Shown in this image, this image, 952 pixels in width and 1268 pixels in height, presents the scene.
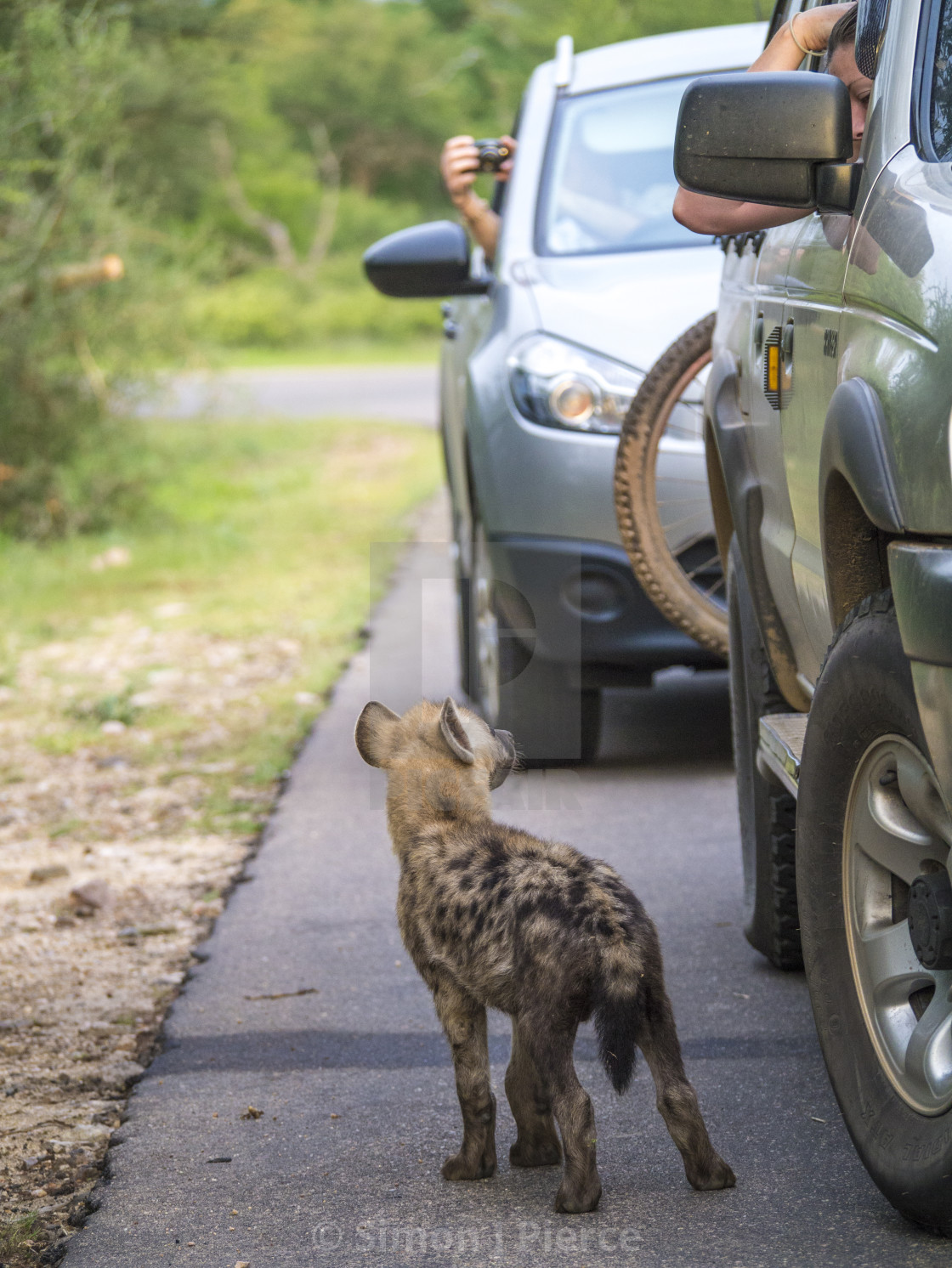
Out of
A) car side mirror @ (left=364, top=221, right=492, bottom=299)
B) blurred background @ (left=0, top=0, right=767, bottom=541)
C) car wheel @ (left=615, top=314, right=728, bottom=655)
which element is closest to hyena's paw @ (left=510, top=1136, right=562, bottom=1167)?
car wheel @ (left=615, top=314, right=728, bottom=655)

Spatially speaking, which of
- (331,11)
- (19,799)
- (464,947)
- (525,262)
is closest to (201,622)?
(19,799)

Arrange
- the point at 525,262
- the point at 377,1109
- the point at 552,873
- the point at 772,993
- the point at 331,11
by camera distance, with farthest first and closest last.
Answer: the point at 331,11 < the point at 525,262 < the point at 772,993 < the point at 377,1109 < the point at 552,873

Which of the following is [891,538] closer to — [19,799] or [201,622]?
[19,799]

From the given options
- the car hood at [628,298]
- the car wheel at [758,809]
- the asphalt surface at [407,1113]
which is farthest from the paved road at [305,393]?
the car wheel at [758,809]

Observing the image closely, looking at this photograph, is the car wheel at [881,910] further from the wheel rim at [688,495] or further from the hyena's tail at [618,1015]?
the wheel rim at [688,495]

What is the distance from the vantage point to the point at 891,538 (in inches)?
103

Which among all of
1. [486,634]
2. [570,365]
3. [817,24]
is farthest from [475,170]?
[817,24]

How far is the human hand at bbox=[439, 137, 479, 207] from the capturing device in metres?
6.59

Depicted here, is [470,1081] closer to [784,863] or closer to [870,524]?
[784,863]

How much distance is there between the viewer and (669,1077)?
2.75 meters

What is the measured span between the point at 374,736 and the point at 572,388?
2.33m

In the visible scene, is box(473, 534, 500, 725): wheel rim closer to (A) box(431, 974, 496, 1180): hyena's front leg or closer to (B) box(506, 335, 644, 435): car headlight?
(B) box(506, 335, 644, 435): car headlight

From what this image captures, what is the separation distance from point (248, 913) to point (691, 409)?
2.15 m

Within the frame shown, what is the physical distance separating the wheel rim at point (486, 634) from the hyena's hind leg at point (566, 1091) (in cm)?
294
